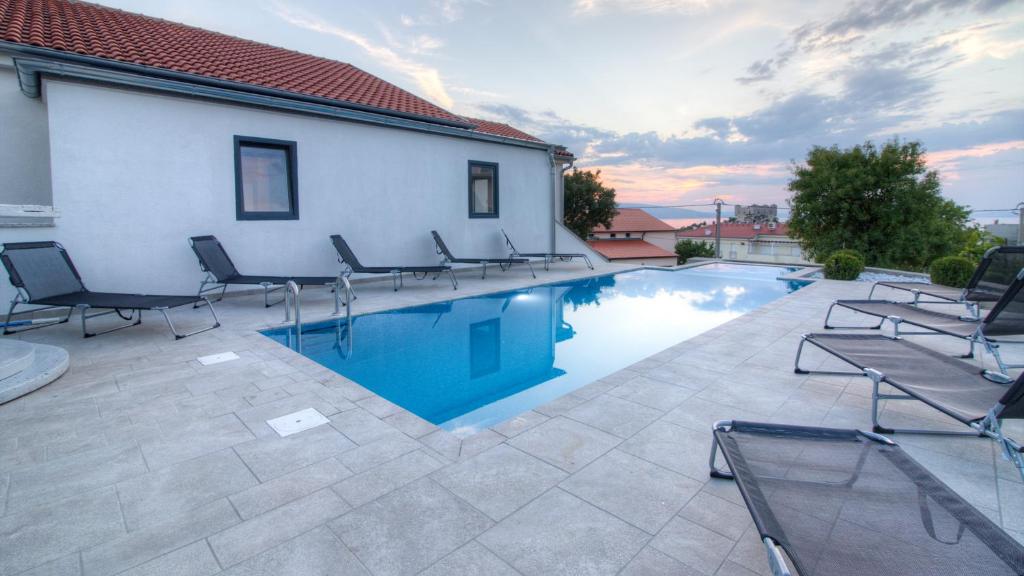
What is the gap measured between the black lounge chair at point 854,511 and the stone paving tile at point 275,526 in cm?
160

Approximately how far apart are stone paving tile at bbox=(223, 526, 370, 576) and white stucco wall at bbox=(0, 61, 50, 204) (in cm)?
765

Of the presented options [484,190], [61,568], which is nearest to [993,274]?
[61,568]

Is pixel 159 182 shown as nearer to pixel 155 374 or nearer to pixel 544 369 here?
pixel 155 374

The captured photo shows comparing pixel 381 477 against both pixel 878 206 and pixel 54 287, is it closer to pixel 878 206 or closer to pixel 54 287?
pixel 54 287

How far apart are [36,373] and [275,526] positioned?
2.91 metres

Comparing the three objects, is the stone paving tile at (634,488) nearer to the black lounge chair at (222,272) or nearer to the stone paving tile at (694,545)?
the stone paving tile at (694,545)

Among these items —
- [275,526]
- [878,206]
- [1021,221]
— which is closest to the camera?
[275,526]

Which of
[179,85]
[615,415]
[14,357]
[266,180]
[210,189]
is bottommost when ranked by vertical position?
[615,415]

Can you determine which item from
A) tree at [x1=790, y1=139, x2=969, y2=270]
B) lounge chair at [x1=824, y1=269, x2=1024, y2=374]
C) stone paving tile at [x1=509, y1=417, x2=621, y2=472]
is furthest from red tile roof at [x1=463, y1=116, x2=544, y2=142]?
tree at [x1=790, y1=139, x2=969, y2=270]

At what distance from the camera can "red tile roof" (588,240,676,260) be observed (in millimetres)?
33597

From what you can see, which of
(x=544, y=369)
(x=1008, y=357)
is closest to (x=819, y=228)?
(x=1008, y=357)

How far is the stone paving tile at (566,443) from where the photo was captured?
2.38 meters

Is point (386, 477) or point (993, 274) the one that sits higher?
point (993, 274)

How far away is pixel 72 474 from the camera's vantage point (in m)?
2.22
